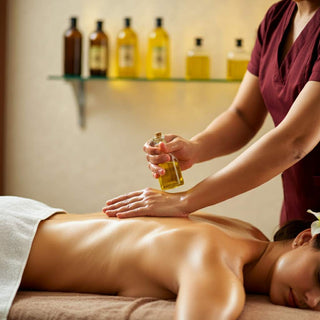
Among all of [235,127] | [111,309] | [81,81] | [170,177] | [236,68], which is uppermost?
[236,68]

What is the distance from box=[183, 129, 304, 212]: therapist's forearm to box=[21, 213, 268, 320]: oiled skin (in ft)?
0.26

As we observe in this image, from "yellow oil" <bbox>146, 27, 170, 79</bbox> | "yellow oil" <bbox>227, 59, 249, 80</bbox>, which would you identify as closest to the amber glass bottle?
"yellow oil" <bbox>146, 27, 170, 79</bbox>

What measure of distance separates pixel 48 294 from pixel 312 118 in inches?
31.8

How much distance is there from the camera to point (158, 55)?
299 centimetres

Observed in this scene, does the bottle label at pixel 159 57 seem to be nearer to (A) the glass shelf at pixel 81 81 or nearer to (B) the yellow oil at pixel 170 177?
(A) the glass shelf at pixel 81 81

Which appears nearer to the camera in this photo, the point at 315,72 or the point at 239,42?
the point at 315,72

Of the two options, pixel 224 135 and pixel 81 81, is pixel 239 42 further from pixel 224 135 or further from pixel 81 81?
pixel 224 135

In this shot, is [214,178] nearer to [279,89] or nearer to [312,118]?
[312,118]

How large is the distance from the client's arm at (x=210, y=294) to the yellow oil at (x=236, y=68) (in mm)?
1794

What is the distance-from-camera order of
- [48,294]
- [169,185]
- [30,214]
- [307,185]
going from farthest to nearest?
[307,185] < [169,185] < [30,214] < [48,294]

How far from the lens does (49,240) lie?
1.49m

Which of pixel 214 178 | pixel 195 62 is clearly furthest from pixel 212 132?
pixel 195 62

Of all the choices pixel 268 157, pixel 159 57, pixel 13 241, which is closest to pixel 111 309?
pixel 13 241

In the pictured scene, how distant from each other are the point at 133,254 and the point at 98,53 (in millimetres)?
1814
